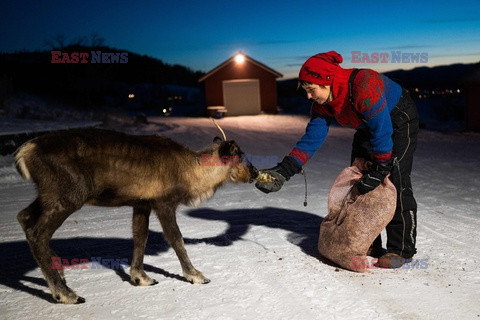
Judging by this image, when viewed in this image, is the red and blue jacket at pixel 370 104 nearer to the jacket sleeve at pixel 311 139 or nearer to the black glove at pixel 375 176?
the black glove at pixel 375 176

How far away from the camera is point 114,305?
3.76m

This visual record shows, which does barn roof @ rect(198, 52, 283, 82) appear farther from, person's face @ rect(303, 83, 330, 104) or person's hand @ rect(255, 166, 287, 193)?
person's face @ rect(303, 83, 330, 104)

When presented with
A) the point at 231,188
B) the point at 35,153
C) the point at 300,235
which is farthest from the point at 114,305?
the point at 231,188

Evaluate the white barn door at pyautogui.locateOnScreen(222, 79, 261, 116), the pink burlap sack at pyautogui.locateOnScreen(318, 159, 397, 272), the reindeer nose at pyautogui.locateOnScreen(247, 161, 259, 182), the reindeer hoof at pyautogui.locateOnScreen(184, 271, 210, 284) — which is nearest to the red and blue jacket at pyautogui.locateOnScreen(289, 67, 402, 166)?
the pink burlap sack at pyautogui.locateOnScreen(318, 159, 397, 272)

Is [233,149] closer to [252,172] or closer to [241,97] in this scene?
[252,172]

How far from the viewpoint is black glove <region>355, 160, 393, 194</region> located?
4164 millimetres

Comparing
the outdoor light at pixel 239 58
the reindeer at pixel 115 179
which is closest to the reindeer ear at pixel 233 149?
the reindeer at pixel 115 179

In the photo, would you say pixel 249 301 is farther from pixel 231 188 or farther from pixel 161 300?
pixel 231 188

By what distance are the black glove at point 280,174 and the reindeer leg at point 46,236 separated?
1959 mm

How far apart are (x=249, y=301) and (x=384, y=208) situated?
1.61 metres

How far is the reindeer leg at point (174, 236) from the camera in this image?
406cm

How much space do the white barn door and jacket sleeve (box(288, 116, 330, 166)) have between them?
24.8m

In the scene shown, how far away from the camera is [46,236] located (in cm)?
370

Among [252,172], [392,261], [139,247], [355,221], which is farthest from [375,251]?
[139,247]
